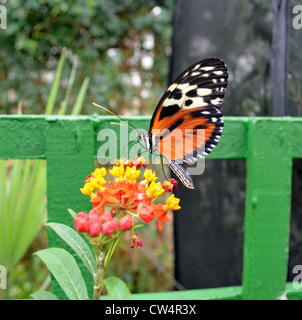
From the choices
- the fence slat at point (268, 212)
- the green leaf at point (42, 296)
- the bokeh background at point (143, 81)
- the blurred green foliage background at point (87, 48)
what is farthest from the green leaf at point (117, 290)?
the blurred green foliage background at point (87, 48)

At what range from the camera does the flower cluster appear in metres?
0.51

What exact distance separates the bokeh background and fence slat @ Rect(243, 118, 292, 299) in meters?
0.21

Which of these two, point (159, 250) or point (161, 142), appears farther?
point (159, 250)

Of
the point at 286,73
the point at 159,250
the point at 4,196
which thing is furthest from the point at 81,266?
the point at 159,250

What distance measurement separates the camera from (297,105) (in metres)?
1.20

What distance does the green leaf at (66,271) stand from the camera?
1.89 feet

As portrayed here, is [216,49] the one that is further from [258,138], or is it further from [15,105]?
[15,105]

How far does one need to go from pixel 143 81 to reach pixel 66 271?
2.39 m

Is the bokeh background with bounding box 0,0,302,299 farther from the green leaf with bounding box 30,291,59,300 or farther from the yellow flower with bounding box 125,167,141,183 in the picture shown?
the green leaf with bounding box 30,291,59,300

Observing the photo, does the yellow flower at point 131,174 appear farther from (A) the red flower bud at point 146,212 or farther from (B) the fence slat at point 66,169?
(B) the fence slat at point 66,169

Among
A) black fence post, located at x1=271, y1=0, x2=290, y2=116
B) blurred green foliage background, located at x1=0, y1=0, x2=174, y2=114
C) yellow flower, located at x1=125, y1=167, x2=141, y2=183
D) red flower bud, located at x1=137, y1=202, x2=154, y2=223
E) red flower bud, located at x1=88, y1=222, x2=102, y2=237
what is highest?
blurred green foliage background, located at x1=0, y1=0, x2=174, y2=114

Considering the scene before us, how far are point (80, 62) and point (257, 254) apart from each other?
199 centimetres

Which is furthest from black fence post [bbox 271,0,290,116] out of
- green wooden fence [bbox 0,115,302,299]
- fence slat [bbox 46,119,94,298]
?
fence slat [bbox 46,119,94,298]

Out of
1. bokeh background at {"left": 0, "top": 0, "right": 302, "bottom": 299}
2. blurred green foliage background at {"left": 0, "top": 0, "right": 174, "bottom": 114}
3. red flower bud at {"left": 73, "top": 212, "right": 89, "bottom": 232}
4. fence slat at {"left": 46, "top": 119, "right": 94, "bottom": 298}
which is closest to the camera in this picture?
red flower bud at {"left": 73, "top": 212, "right": 89, "bottom": 232}
